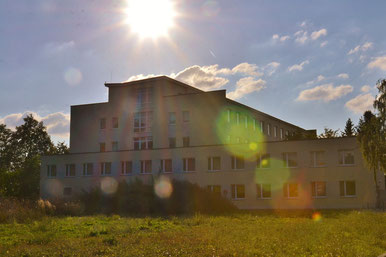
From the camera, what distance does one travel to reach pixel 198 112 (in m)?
56.6

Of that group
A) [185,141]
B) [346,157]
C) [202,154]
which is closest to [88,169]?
[185,141]

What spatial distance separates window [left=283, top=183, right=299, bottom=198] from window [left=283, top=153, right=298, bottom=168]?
6.00ft

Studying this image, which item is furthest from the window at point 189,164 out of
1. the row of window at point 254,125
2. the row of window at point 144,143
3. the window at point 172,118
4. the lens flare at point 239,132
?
the row of window at point 254,125

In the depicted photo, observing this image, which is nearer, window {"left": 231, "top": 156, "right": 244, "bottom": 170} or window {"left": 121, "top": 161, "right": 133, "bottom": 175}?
window {"left": 231, "top": 156, "right": 244, "bottom": 170}

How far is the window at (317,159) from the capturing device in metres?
45.9

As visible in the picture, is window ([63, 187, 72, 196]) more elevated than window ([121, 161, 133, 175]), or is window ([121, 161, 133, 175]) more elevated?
window ([121, 161, 133, 175])

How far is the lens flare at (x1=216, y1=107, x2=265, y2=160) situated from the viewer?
48.7m

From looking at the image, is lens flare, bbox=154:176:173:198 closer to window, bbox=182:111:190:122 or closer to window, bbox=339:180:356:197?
window, bbox=339:180:356:197

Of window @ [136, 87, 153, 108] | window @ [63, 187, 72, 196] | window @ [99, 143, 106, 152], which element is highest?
window @ [136, 87, 153, 108]

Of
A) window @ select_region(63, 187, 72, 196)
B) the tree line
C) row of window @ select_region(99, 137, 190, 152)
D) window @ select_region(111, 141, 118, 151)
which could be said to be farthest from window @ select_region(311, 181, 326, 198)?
the tree line

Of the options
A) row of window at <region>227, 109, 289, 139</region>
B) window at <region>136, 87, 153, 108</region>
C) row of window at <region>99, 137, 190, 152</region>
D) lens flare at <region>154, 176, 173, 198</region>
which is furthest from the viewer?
window at <region>136, 87, 153, 108</region>

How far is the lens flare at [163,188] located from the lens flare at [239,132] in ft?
33.4

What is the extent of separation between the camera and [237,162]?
49.0 m

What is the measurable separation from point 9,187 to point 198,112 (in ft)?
99.6
